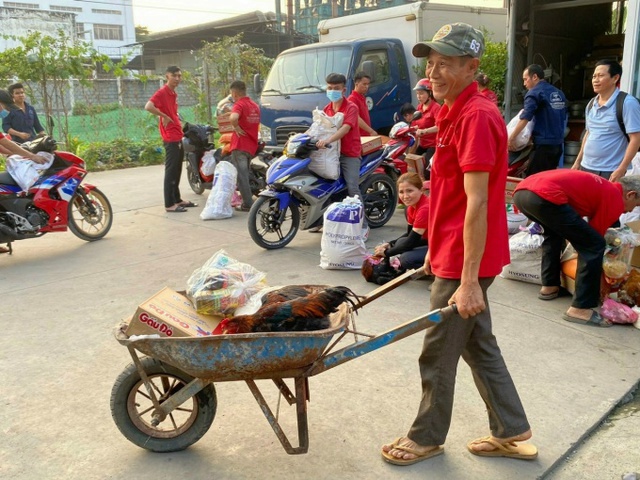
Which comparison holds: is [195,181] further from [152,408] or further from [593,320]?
[152,408]

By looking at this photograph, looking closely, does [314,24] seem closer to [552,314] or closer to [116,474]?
[552,314]

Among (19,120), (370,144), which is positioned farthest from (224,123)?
(19,120)

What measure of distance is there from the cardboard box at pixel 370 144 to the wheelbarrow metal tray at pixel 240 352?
477cm

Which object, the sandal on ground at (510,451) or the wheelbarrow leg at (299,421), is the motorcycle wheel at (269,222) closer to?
→ the wheelbarrow leg at (299,421)

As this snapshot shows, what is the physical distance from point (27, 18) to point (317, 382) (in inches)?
1201

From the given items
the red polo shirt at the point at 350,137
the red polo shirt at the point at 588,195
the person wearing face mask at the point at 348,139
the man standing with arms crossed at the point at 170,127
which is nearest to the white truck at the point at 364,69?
the man standing with arms crossed at the point at 170,127

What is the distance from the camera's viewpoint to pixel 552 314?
15.0ft

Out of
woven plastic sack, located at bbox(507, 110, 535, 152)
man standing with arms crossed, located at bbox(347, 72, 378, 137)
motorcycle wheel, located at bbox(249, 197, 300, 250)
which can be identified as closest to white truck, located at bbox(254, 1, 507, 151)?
man standing with arms crossed, located at bbox(347, 72, 378, 137)

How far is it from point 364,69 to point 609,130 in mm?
4437

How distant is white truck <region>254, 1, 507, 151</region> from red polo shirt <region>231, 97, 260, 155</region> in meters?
1.31

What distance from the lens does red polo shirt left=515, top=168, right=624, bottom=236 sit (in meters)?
4.22

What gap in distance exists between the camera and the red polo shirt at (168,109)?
7.89 m

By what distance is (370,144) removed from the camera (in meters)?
7.28

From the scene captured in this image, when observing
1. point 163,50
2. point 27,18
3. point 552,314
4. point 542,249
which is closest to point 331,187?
point 542,249
